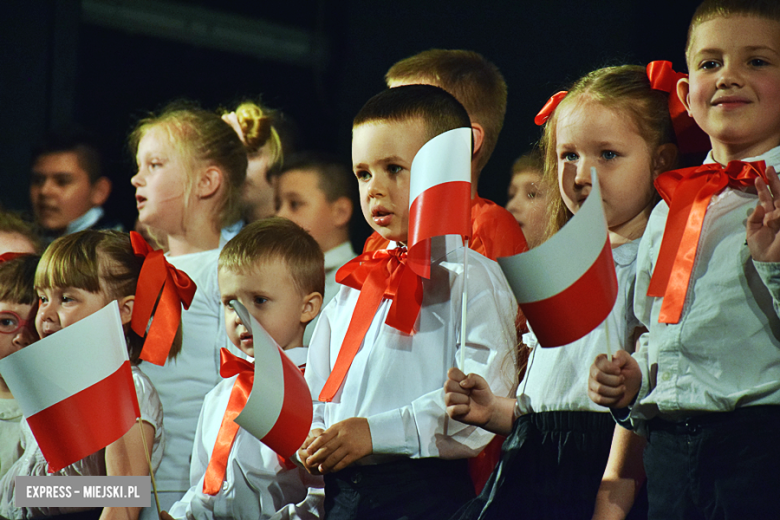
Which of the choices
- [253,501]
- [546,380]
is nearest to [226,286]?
[253,501]

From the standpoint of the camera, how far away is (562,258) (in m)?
1.35

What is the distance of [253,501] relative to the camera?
197 centimetres

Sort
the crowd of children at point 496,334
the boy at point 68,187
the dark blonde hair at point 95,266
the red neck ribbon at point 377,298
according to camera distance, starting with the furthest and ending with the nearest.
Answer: the boy at point 68,187 < the dark blonde hair at point 95,266 < the red neck ribbon at point 377,298 < the crowd of children at point 496,334

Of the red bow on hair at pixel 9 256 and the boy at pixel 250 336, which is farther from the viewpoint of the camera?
the red bow on hair at pixel 9 256

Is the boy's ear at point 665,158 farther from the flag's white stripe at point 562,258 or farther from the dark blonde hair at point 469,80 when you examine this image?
the dark blonde hair at point 469,80

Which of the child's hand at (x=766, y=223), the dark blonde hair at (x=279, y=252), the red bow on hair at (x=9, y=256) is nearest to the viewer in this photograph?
the child's hand at (x=766, y=223)

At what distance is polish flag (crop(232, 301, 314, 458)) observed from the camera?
1623 millimetres

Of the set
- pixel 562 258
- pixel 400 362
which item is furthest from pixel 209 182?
pixel 562 258

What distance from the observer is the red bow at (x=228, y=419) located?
1981 mm

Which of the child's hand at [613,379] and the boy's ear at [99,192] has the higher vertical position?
the boy's ear at [99,192]

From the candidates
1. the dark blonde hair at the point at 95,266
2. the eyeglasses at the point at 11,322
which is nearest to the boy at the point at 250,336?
the dark blonde hair at the point at 95,266

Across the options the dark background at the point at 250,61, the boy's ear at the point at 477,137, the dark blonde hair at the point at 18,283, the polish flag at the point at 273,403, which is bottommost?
the polish flag at the point at 273,403

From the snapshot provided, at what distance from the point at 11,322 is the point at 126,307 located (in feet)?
1.39

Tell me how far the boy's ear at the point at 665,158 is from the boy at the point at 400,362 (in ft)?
1.28
